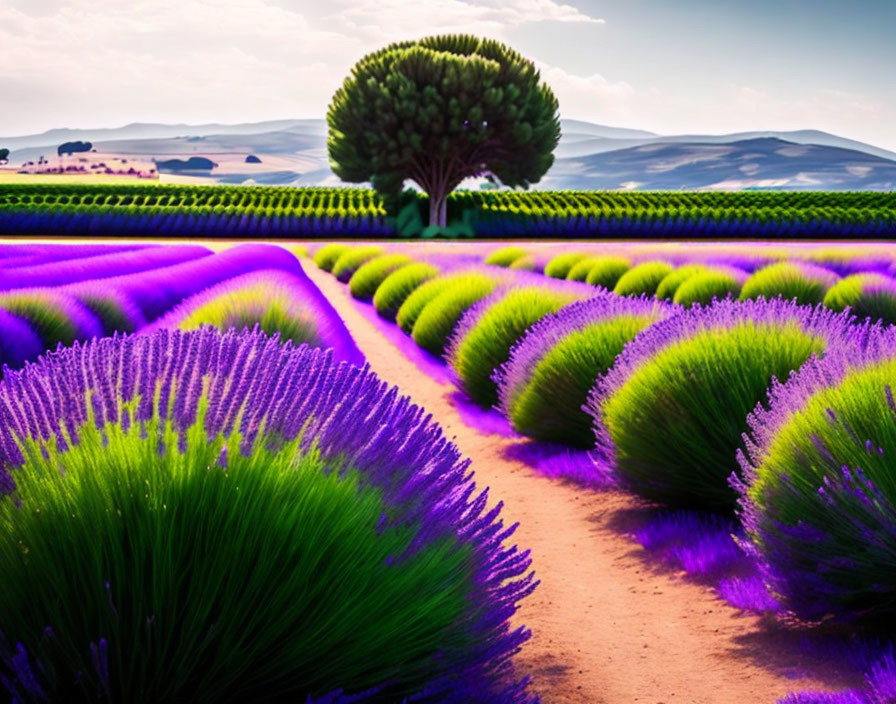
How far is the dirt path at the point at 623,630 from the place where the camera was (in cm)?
290

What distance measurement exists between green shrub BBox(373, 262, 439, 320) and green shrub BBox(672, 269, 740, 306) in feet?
11.4

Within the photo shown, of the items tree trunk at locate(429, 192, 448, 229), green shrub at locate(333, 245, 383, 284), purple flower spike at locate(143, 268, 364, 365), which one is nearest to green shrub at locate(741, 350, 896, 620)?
purple flower spike at locate(143, 268, 364, 365)

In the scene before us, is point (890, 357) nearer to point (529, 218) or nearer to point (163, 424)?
point (163, 424)

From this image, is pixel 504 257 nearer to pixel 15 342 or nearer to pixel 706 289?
pixel 706 289

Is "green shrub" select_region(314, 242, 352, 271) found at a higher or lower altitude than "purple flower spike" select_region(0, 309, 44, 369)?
lower

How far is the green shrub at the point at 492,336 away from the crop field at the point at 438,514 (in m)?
0.67

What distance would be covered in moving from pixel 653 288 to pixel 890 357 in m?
9.75

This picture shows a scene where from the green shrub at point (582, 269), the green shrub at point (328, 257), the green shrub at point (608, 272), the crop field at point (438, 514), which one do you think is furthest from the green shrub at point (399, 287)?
the green shrub at point (328, 257)

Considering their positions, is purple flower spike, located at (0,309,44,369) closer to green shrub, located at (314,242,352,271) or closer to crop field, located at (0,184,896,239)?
green shrub, located at (314,242,352,271)

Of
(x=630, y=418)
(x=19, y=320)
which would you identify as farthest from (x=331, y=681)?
(x=19, y=320)

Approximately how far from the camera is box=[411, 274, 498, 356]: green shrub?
376 inches

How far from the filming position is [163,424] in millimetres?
1840

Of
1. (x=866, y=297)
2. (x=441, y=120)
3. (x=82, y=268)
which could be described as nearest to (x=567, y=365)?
(x=866, y=297)

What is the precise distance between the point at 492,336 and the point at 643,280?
6319 mm
